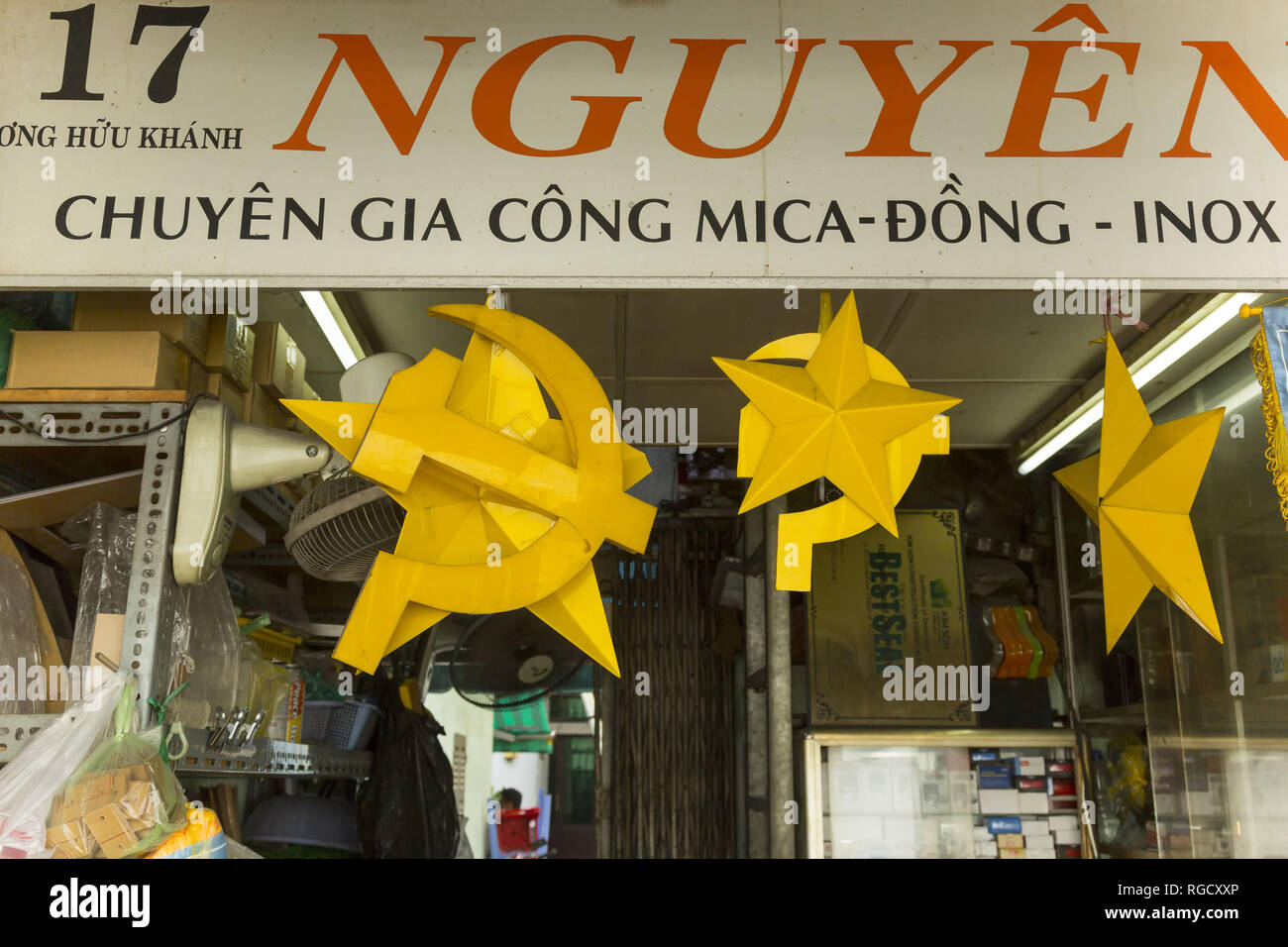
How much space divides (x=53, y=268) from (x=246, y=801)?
85.1 inches

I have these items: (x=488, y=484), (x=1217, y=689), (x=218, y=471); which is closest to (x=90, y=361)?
(x=218, y=471)

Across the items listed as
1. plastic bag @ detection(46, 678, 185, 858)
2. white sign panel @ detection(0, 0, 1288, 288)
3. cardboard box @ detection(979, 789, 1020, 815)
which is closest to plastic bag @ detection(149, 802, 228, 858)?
plastic bag @ detection(46, 678, 185, 858)

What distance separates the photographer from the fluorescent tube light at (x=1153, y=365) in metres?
2.94

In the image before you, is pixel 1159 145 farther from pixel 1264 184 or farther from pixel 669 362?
pixel 669 362

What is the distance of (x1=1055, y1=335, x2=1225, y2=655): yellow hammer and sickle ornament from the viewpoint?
209 cm

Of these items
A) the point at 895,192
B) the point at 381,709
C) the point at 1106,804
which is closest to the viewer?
the point at 895,192

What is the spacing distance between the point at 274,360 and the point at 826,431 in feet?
5.23

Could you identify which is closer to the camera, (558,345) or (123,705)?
(123,705)

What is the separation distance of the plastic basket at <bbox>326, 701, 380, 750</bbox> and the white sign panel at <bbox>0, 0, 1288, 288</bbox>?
191 cm

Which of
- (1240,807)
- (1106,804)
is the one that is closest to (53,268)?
(1240,807)

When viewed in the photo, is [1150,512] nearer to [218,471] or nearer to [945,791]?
[218,471]

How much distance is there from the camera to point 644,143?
2.16 meters

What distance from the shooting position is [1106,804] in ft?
13.6


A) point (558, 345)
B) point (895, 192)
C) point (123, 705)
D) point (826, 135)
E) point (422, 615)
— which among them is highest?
point (826, 135)
